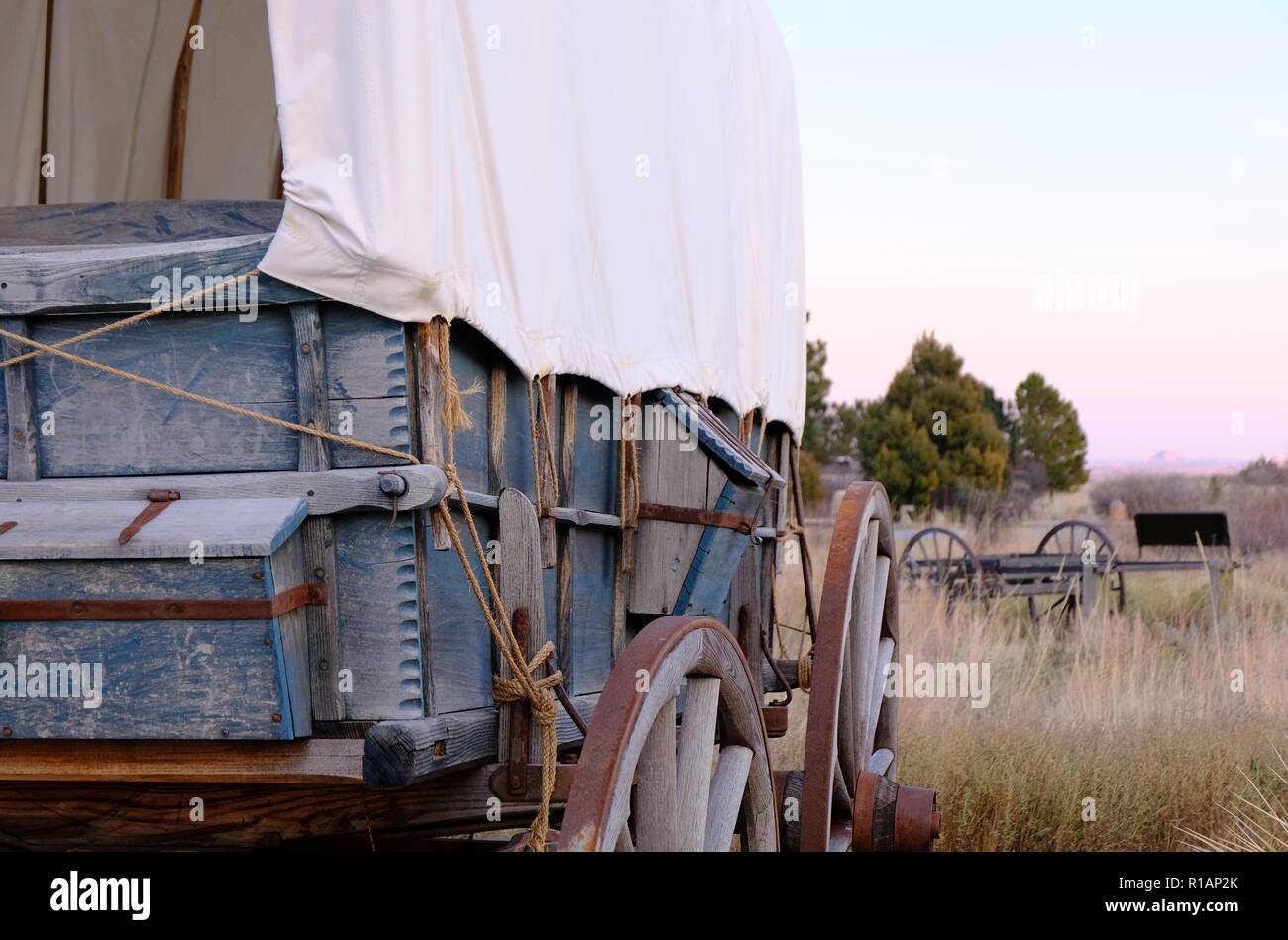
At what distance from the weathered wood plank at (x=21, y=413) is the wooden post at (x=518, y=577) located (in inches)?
33.2

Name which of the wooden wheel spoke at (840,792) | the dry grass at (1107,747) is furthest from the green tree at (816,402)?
the wooden wheel spoke at (840,792)

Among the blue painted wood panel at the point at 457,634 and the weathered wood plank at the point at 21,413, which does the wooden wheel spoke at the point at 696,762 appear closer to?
the blue painted wood panel at the point at 457,634

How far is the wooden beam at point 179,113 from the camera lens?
511 cm

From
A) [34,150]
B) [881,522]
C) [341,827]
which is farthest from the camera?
[34,150]

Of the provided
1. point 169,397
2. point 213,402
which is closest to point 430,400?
point 213,402

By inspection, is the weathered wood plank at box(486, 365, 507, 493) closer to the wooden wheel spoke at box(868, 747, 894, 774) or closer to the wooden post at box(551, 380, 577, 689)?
the wooden post at box(551, 380, 577, 689)

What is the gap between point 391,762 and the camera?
214 centimetres

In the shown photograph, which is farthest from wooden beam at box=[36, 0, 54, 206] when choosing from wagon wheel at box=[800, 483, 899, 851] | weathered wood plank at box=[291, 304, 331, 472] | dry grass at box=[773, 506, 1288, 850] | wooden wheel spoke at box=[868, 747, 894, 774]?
A: dry grass at box=[773, 506, 1288, 850]

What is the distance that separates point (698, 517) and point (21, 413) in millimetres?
1675

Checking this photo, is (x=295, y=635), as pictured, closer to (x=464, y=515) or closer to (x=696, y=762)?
(x=464, y=515)
